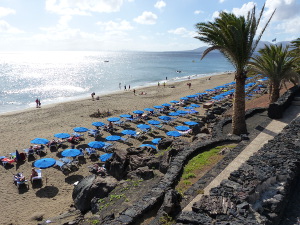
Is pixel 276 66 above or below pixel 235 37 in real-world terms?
below

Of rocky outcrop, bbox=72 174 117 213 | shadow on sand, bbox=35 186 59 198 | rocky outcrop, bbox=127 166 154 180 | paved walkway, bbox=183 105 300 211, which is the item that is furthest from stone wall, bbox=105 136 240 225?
shadow on sand, bbox=35 186 59 198

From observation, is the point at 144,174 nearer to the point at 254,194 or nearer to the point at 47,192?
the point at 254,194

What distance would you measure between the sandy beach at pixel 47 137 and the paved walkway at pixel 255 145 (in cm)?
785

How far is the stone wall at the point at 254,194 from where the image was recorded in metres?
6.38

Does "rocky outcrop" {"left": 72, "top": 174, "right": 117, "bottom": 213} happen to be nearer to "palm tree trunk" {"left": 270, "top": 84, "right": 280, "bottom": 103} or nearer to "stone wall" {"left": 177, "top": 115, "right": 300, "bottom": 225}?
"stone wall" {"left": 177, "top": 115, "right": 300, "bottom": 225}

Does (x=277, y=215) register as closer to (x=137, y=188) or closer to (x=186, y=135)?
(x=137, y=188)

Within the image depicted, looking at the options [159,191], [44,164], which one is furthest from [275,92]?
[44,164]

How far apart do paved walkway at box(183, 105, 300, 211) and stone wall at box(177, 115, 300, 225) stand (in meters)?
1.40

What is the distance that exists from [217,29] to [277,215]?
10.9 metres

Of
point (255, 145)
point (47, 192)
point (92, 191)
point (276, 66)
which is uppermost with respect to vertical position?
point (276, 66)

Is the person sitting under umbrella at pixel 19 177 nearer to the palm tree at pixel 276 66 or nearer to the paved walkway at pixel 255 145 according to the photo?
the paved walkway at pixel 255 145

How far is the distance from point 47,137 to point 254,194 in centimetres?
2129

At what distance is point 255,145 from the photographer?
1290 cm

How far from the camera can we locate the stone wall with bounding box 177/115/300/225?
251 inches
